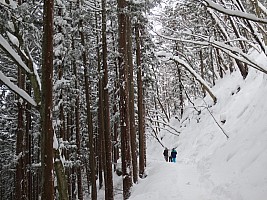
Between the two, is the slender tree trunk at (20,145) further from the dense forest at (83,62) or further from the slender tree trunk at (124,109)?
the slender tree trunk at (124,109)

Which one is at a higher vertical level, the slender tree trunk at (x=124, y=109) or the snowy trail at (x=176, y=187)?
the slender tree trunk at (x=124, y=109)

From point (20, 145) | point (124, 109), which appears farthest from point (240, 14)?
point (20, 145)

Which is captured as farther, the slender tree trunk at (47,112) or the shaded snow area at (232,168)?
the shaded snow area at (232,168)

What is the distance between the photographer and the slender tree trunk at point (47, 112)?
Result: 21.7ft

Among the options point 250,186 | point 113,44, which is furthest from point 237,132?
point 113,44

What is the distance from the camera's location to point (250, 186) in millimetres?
9125

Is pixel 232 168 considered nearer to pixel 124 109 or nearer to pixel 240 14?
pixel 124 109

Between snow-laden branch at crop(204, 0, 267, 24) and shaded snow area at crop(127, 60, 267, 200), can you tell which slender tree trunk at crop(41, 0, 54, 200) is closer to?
snow-laden branch at crop(204, 0, 267, 24)

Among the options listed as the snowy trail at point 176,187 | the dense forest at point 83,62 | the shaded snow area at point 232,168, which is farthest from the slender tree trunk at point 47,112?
the snowy trail at point 176,187

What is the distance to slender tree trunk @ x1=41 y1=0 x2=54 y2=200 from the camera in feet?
21.7

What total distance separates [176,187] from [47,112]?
8.27 metres

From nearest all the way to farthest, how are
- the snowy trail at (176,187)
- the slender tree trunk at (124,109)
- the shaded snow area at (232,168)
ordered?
the shaded snow area at (232,168)
the snowy trail at (176,187)
the slender tree trunk at (124,109)

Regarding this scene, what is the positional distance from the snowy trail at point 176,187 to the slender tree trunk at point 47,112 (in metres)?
6.31

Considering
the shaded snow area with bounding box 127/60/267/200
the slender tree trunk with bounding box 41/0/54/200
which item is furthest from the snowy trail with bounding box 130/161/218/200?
the slender tree trunk with bounding box 41/0/54/200
